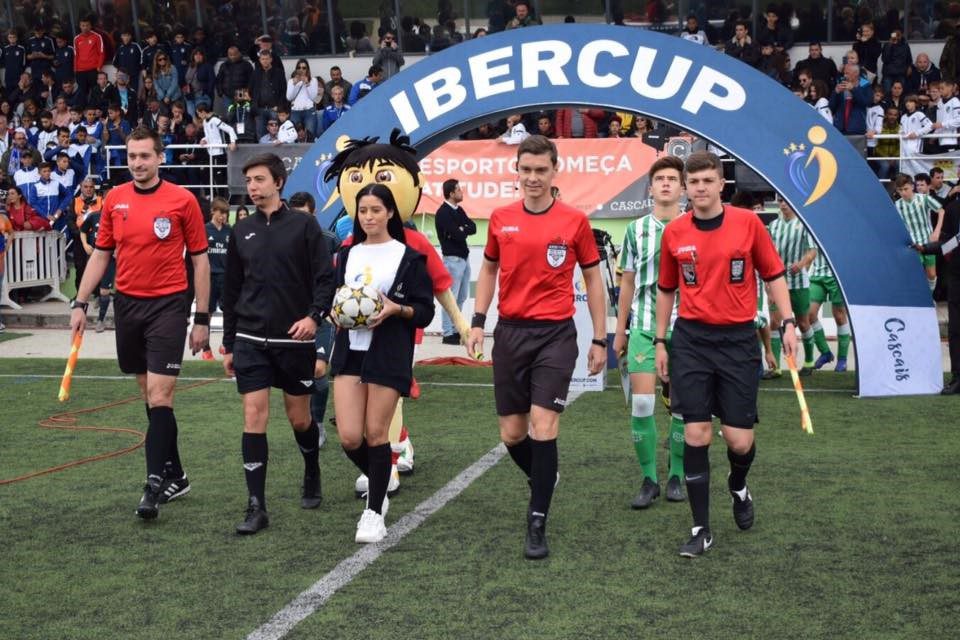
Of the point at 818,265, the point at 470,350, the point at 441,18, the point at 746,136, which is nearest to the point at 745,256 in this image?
the point at 470,350

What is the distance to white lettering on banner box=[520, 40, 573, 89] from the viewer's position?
1175 cm

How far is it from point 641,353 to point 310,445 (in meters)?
1.95

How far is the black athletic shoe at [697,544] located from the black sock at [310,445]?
2.19 meters

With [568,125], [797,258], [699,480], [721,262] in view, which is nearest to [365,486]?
[699,480]

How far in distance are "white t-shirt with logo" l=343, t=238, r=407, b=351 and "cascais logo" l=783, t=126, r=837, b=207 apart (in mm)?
5492

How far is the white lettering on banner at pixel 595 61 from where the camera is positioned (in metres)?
11.6

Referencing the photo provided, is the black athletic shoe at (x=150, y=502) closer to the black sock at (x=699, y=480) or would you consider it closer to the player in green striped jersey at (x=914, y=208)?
the black sock at (x=699, y=480)

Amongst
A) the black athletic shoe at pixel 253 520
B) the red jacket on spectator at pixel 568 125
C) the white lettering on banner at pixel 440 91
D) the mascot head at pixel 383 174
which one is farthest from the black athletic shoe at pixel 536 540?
the red jacket on spectator at pixel 568 125

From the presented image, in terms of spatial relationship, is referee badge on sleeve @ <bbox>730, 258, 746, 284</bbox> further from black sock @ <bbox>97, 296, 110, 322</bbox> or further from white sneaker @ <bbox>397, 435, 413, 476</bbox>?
black sock @ <bbox>97, 296, 110, 322</bbox>

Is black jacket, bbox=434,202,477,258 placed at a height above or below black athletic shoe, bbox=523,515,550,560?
above

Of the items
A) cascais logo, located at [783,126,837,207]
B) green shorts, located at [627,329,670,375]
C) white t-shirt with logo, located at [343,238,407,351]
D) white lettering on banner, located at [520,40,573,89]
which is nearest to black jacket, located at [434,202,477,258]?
white lettering on banner, located at [520,40,573,89]

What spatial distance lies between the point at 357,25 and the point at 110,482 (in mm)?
18554

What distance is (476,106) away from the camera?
12.0 meters

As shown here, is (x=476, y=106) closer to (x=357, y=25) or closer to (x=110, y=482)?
(x=110, y=482)
